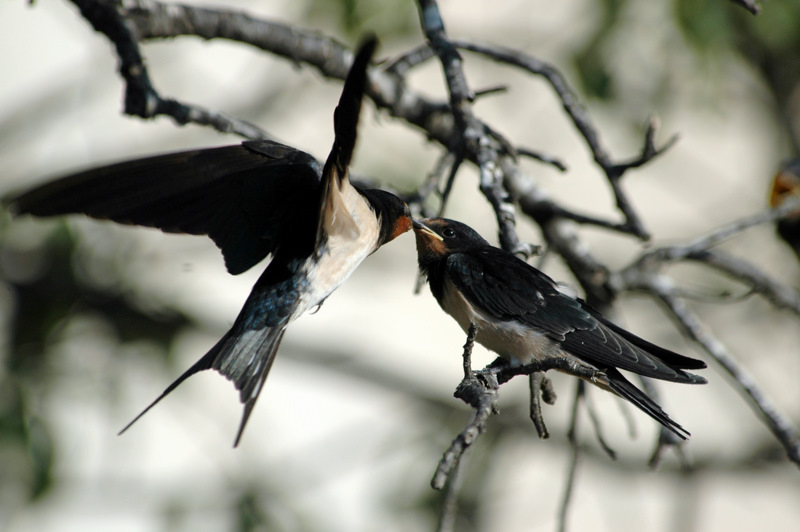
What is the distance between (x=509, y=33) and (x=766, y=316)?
121 inches

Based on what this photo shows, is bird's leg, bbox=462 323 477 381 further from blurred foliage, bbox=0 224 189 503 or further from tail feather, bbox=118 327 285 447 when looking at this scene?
blurred foliage, bbox=0 224 189 503

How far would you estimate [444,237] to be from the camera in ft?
9.22

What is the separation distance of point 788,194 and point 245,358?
12.6ft

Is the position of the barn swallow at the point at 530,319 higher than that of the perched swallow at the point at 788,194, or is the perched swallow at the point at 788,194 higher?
the perched swallow at the point at 788,194

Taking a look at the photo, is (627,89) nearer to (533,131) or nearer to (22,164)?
(533,131)

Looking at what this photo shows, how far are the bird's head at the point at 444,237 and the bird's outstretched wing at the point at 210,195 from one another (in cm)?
49

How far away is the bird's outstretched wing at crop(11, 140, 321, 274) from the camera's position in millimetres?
2112

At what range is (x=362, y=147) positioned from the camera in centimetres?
495

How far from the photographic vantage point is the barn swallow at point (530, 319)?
245cm

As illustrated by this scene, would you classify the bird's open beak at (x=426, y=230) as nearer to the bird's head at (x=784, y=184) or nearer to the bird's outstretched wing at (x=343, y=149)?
the bird's outstretched wing at (x=343, y=149)

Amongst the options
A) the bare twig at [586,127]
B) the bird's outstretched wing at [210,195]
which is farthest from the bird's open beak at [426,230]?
the bare twig at [586,127]

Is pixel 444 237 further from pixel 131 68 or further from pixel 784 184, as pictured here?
pixel 784 184

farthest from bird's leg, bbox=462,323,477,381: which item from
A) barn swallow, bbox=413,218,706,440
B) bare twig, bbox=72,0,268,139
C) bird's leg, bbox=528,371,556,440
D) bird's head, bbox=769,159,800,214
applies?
bird's head, bbox=769,159,800,214

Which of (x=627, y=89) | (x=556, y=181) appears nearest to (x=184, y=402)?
A: (x=627, y=89)
